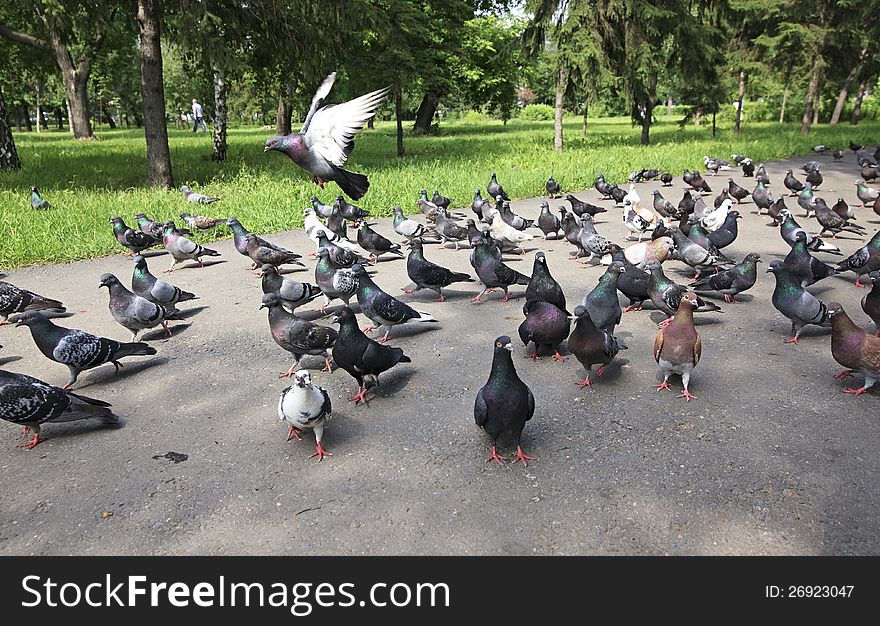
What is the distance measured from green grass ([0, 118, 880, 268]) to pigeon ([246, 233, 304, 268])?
3.01 meters

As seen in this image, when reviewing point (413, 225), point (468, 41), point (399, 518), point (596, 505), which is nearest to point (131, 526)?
point (399, 518)

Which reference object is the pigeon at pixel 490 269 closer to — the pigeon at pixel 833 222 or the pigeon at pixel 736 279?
the pigeon at pixel 736 279

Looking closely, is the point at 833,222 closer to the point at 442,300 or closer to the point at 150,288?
the point at 442,300

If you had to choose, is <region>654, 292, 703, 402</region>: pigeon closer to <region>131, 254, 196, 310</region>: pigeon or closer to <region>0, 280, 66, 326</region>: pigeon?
<region>131, 254, 196, 310</region>: pigeon

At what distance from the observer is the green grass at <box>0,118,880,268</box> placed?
1112 centimetres

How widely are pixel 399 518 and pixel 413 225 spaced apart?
809 centimetres

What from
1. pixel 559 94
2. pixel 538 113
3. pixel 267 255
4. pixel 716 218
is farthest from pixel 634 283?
pixel 538 113

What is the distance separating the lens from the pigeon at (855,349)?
504 cm

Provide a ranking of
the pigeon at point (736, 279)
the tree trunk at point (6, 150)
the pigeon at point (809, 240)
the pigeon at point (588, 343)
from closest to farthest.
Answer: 1. the pigeon at point (588, 343)
2. the pigeon at point (736, 279)
3. the pigeon at point (809, 240)
4. the tree trunk at point (6, 150)

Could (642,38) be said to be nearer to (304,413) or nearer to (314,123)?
(314,123)

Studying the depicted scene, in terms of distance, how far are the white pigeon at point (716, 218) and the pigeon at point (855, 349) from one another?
5.41m

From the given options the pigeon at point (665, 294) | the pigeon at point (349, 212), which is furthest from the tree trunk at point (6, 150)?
the pigeon at point (665, 294)

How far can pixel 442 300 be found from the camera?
26.7 ft

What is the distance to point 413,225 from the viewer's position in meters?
11.2
